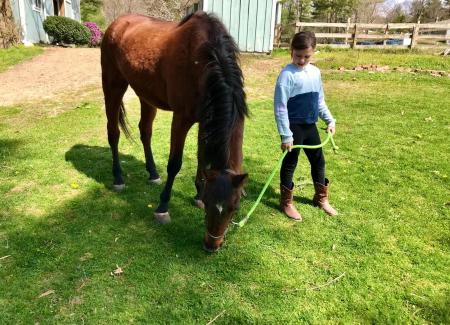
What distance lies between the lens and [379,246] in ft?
10.1

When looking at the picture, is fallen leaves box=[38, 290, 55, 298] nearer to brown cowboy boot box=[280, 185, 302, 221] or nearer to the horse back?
the horse back

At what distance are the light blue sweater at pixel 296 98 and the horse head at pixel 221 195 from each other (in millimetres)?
852

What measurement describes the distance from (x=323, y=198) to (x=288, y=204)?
386 mm

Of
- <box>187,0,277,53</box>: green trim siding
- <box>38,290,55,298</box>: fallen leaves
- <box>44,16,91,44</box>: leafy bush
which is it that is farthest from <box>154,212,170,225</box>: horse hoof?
<box>44,16,91,44</box>: leafy bush

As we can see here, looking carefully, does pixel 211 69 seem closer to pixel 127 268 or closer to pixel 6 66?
pixel 127 268

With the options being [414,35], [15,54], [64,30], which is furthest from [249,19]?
[64,30]

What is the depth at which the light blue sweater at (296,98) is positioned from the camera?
3107 millimetres

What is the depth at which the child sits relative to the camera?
10.2 ft

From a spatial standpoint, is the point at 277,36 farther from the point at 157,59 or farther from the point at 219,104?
the point at 219,104

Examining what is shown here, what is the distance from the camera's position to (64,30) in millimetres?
15891

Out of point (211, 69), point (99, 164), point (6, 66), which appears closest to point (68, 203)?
point (99, 164)

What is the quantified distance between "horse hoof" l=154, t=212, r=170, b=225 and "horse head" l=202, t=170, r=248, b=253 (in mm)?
922

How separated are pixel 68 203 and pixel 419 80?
9.53 m

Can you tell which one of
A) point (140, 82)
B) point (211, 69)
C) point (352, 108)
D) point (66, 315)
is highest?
point (211, 69)
